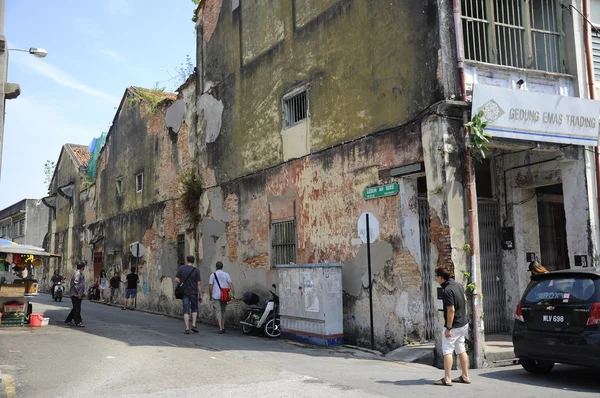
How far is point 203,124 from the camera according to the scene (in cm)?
1898

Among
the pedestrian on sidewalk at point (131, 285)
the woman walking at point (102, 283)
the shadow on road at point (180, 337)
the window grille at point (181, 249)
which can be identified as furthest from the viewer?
the woman walking at point (102, 283)

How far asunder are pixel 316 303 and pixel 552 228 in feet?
19.0

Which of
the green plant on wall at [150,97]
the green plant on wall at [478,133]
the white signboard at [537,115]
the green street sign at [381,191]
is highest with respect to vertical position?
the green plant on wall at [150,97]

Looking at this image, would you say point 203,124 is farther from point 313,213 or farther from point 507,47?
point 507,47

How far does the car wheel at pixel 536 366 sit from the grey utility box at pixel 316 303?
13.4 feet

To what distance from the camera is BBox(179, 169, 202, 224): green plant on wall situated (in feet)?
61.5

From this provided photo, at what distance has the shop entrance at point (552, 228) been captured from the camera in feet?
43.2

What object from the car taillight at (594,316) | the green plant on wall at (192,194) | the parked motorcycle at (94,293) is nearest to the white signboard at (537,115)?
the car taillight at (594,316)

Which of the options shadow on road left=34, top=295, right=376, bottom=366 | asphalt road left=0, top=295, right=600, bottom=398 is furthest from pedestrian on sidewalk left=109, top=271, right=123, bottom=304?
asphalt road left=0, top=295, right=600, bottom=398

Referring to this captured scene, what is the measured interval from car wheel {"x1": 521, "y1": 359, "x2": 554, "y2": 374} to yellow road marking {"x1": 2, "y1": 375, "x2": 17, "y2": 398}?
22.9 ft

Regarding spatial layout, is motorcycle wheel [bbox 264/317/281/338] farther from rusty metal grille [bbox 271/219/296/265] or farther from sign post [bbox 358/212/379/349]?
sign post [bbox 358/212/379/349]

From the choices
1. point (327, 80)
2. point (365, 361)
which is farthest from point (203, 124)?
point (365, 361)

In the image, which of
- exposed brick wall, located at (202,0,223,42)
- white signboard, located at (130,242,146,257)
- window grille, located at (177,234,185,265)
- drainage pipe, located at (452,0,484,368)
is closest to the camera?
drainage pipe, located at (452,0,484,368)

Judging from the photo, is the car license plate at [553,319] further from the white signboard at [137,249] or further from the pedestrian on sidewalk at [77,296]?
the white signboard at [137,249]
